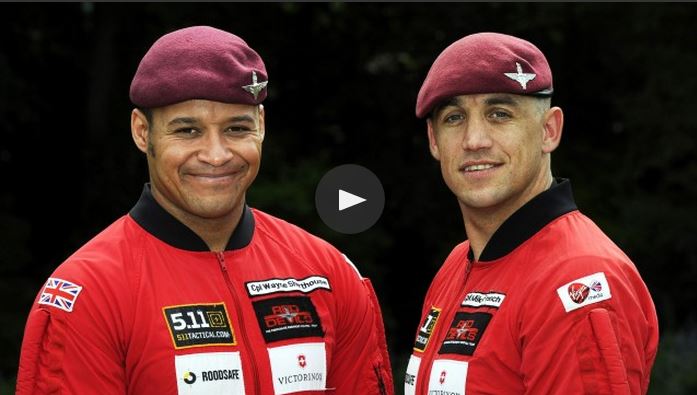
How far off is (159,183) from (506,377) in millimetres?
1469

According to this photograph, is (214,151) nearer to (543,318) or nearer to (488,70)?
(488,70)

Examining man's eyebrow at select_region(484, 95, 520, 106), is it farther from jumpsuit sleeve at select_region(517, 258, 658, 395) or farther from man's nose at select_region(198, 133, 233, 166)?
man's nose at select_region(198, 133, 233, 166)

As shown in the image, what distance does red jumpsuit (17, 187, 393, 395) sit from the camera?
436 cm

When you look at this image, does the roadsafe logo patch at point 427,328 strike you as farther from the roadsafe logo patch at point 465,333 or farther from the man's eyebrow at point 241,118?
the man's eyebrow at point 241,118

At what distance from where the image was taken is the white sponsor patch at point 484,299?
448 cm

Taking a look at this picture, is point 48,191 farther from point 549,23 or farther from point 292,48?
point 549,23

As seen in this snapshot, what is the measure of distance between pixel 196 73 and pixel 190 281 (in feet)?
2.51

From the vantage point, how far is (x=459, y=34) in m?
12.1

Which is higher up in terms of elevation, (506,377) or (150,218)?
(150,218)

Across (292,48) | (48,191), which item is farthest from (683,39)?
(48,191)
